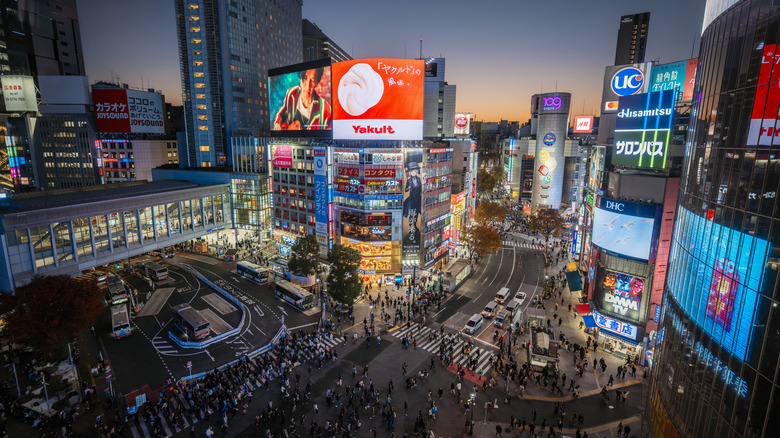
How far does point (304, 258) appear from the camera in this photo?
51.4 metres

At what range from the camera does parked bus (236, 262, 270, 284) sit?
2106 inches

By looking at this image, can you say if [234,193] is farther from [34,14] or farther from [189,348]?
[34,14]

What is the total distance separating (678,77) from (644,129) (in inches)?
514

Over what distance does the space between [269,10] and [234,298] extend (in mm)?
92685

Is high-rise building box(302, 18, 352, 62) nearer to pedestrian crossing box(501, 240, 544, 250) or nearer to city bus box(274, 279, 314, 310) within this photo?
pedestrian crossing box(501, 240, 544, 250)

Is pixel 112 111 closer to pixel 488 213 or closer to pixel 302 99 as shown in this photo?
pixel 302 99

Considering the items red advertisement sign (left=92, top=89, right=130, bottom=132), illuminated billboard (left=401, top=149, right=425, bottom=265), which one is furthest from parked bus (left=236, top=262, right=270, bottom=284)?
red advertisement sign (left=92, top=89, right=130, bottom=132)

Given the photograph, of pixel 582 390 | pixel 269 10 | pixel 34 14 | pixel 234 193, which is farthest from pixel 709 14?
pixel 34 14

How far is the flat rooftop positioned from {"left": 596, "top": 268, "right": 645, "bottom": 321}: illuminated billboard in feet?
200

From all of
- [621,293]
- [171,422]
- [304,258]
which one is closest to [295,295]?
[304,258]

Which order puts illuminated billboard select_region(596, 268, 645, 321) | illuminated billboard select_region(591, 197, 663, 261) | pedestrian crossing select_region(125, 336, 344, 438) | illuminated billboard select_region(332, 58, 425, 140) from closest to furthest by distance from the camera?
pedestrian crossing select_region(125, 336, 344, 438) → illuminated billboard select_region(591, 197, 663, 261) → illuminated billboard select_region(596, 268, 645, 321) → illuminated billboard select_region(332, 58, 425, 140)

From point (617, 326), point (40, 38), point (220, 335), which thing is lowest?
point (220, 335)

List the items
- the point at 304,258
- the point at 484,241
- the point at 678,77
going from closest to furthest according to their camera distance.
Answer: the point at 678,77
the point at 304,258
the point at 484,241

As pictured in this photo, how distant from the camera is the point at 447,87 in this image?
346 feet
